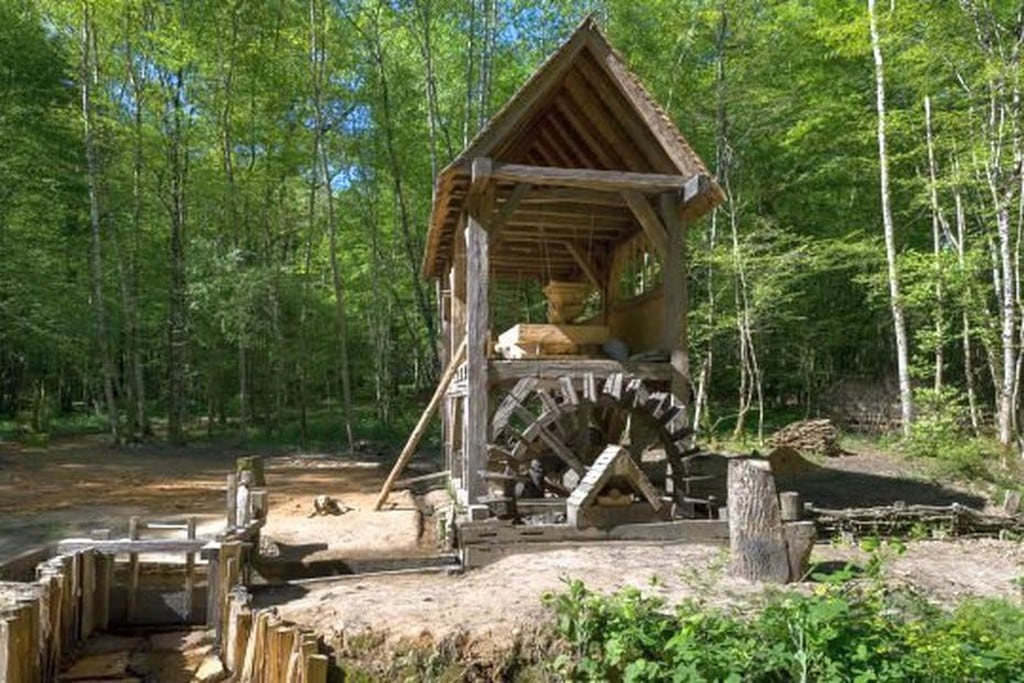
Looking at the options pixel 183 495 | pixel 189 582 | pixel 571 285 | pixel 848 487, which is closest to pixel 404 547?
pixel 189 582

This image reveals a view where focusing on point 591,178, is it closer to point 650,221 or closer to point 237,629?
point 650,221

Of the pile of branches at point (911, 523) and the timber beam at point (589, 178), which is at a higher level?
the timber beam at point (589, 178)

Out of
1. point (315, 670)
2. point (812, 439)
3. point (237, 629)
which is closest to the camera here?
point (315, 670)

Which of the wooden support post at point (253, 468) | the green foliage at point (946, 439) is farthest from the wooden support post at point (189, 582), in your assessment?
the green foliage at point (946, 439)

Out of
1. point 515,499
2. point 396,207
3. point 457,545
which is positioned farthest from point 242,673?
point 396,207

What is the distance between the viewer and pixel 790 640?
14.9 ft

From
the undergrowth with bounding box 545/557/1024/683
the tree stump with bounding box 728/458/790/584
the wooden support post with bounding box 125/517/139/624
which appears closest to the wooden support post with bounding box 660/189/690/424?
the tree stump with bounding box 728/458/790/584

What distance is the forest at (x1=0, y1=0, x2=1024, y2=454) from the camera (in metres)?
16.5

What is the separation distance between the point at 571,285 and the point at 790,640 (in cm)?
687

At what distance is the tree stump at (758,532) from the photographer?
6.21 m

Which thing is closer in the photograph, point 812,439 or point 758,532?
point 758,532

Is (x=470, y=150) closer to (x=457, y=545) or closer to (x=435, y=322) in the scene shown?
(x=457, y=545)

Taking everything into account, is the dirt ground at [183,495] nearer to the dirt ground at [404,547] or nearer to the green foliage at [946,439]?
the dirt ground at [404,547]

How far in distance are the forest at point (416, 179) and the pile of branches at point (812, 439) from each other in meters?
1.69
